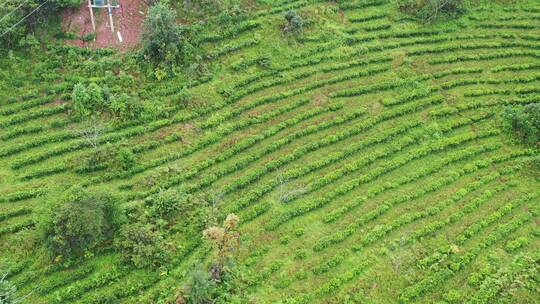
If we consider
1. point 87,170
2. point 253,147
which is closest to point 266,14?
point 253,147

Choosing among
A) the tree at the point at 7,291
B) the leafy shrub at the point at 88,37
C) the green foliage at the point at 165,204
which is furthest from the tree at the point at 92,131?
the tree at the point at 7,291

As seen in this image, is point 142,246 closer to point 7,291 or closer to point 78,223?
point 78,223

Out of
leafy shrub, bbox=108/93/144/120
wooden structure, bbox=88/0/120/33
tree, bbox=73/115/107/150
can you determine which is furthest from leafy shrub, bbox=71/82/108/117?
wooden structure, bbox=88/0/120/33

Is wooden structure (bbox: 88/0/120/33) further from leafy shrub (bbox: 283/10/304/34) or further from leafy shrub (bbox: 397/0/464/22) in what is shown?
leafy shrub (bbox: 397/0/464/22)

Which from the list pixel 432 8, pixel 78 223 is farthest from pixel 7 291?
pixel 432 8

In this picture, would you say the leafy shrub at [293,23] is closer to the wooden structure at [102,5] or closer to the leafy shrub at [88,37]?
the wooden structure at [102,5]
